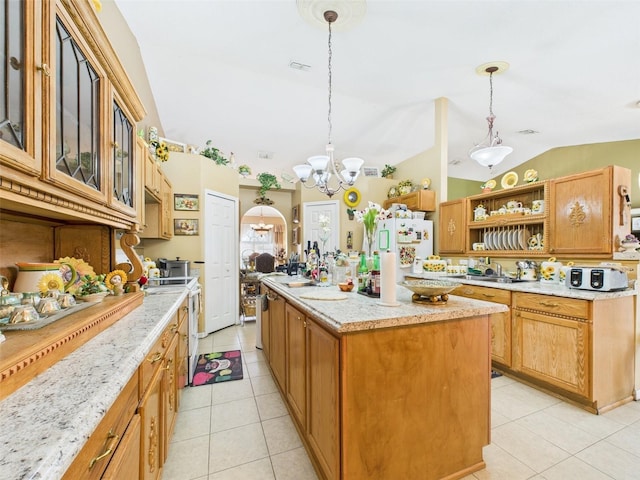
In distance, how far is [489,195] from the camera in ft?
12.5

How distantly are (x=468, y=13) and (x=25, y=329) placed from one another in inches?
141

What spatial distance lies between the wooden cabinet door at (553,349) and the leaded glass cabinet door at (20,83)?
3.29 meters

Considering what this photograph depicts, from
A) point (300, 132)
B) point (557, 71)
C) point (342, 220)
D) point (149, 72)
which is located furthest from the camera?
point (342, 220)

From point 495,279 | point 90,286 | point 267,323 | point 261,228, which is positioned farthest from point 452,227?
point 261,228

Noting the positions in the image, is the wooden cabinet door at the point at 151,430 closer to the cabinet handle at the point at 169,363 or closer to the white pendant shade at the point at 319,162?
the cabinet handle at the point at 169,363

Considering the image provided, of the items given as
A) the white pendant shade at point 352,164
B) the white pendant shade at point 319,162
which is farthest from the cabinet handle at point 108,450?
the white pendant shade at point 352,164

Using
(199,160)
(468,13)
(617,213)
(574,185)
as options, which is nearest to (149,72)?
(199,160)

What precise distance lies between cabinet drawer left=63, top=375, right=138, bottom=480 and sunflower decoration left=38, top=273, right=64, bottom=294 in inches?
24.9

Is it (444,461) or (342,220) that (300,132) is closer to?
(342,220)

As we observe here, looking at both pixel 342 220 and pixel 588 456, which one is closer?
pixel 588 456

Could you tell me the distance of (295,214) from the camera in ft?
22.7

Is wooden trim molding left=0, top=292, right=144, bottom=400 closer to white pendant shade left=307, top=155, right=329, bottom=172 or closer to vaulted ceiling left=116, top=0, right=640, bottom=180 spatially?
white pendant shade left=307, top=155, right=329, bottom=172

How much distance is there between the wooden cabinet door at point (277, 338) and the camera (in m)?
2.23

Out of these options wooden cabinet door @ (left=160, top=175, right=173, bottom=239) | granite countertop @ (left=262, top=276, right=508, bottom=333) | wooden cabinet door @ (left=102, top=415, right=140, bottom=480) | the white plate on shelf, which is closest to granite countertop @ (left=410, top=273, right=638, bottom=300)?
the white plate on shelf
